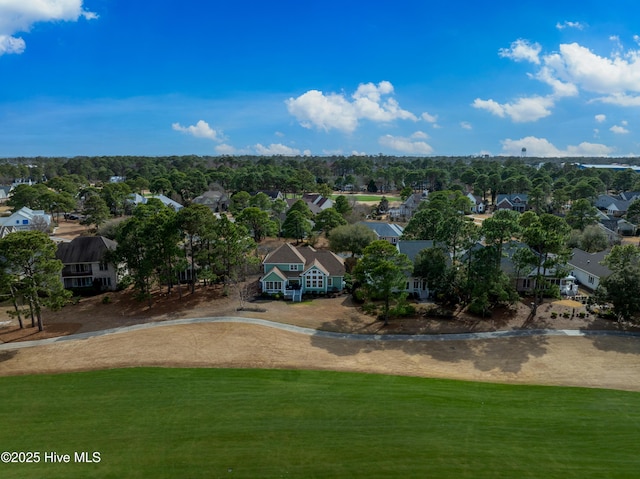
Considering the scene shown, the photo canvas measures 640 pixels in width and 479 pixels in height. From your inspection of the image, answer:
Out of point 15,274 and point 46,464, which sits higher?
point 15,274

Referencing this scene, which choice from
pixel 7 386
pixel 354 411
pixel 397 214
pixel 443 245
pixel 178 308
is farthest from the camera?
pixel 397 214

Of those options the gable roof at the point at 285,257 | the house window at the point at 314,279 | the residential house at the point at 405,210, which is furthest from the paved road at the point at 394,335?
the residential house at the point at 405,210

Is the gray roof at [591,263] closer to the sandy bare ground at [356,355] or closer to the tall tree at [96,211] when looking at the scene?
the sandy bare ground at [356,355]

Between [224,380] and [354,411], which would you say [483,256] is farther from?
[224,380]

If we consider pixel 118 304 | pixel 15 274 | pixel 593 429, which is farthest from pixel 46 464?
pixel 593 429

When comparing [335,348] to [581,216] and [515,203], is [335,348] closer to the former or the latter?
[581,216]

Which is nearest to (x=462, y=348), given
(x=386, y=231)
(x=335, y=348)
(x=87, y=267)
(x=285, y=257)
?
(x=335, y=348)

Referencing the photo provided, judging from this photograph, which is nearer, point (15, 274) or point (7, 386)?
point (7, 386)
